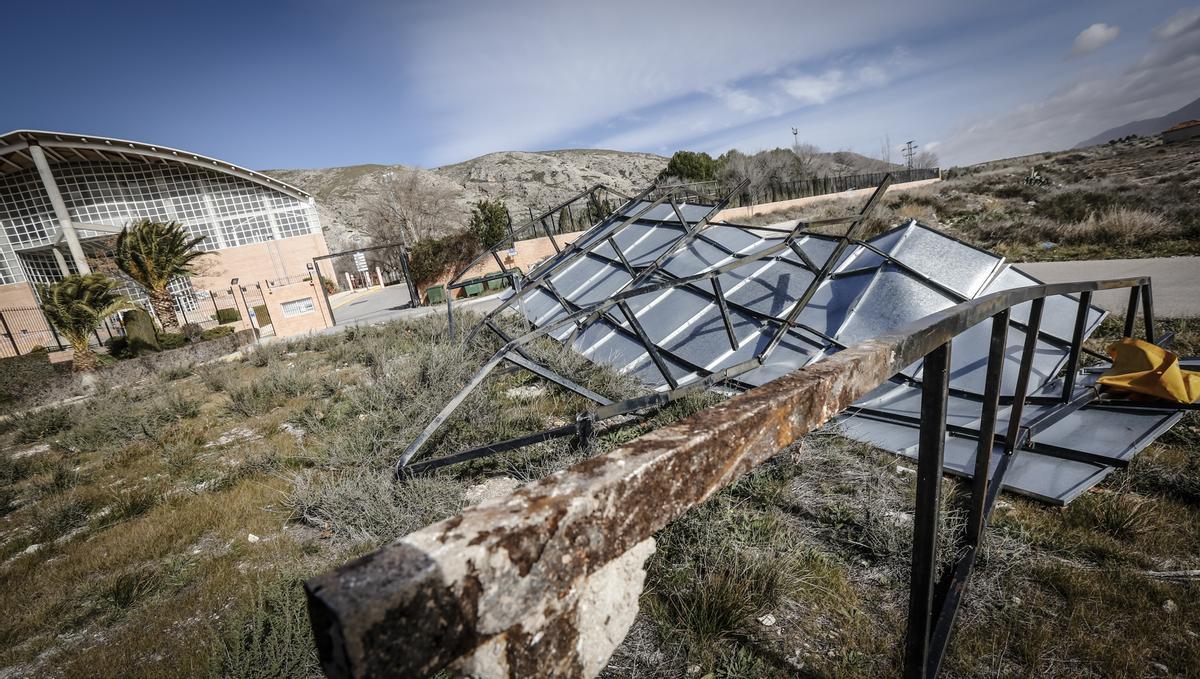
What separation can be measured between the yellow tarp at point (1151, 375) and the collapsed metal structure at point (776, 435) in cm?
13

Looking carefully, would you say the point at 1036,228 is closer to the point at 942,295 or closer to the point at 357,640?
the point at 942,295

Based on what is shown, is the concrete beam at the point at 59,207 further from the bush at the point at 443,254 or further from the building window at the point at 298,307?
the bush at the point at 443,254

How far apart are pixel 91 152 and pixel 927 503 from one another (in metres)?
31.5

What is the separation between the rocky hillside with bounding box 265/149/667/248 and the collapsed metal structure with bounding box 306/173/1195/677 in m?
67.8

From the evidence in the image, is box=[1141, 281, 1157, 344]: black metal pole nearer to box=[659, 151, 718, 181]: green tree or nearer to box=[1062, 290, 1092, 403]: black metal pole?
box=[1062, 290, 1092, 403]: black metal pole

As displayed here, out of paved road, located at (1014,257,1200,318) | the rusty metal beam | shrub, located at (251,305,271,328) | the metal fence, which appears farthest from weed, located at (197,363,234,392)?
the metal fence

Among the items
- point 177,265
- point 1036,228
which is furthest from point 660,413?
point 177,265

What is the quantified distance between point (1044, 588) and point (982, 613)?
0.40 m

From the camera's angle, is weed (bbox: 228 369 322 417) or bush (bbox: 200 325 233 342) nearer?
weed (bbox: 228 369 322 417)

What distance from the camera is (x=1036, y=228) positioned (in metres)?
11.6

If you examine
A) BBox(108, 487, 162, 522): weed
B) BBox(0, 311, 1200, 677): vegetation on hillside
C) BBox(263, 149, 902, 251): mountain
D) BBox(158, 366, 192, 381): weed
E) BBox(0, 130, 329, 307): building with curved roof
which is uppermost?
BBox(263, 149, 902, 251): mountain

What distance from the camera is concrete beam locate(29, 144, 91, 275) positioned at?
18.0 m

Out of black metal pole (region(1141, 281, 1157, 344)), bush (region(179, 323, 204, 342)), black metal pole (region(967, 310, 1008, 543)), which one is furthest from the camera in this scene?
bush (region(179, 323, 204, 342))

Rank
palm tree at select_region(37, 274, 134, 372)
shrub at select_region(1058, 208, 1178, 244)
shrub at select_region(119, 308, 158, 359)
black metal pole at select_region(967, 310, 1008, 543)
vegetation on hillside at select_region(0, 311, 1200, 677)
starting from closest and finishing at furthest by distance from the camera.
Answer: black metal pole at select_region(967, 310, 1008, 543)
vegetation on hillside at select_region(0, 311, 1200, 677)
shrub at select_region(1058, 208, 1178, 244)
palm tree at select_region(37, 274, 134, 372)
shrub at select_region(119, 308, 158, 359)
